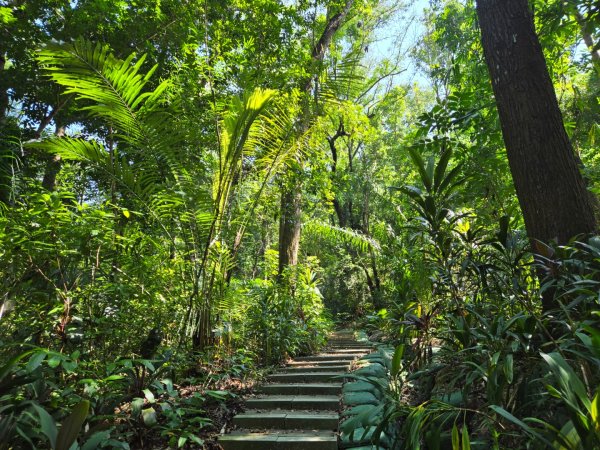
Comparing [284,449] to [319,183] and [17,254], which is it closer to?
[17,254]

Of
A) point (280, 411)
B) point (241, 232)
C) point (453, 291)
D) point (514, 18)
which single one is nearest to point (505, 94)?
point (514, 18)

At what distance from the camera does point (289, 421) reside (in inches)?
127

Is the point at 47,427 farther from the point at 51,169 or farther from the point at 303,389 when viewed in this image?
the point at 51,169

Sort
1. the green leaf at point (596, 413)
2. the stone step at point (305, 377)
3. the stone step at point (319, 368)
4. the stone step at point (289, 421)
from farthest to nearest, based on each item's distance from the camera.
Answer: the stone step at point (319, 368), the stone step at point (305, 377), the stone step at point (289, 421), the green leaf at point (596, 413)

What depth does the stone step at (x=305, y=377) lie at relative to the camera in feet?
14.1

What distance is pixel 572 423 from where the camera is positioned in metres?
1.35

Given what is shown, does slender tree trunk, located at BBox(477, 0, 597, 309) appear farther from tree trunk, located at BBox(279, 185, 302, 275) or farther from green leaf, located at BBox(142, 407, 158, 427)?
tree trunk, located at BBox(279, 185, 302, 275)

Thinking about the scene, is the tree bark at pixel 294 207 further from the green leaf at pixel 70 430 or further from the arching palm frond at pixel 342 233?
the green leaf at pixel 70 430

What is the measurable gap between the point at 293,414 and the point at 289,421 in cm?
15

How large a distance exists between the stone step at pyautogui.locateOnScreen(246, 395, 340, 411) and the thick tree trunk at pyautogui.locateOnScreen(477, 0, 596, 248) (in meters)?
2.33

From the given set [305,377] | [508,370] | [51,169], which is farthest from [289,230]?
[508,370]

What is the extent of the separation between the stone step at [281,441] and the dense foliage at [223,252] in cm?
21

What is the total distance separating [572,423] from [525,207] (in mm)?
1762

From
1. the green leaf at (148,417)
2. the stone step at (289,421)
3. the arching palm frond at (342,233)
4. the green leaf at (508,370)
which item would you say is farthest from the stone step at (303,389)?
the arching palm frond at (342,233)
